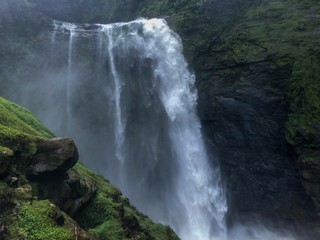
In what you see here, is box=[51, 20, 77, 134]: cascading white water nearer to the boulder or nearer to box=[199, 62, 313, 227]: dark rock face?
box=[199, 62, 313, 227]: dark rock face

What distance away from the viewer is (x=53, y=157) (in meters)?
8.83

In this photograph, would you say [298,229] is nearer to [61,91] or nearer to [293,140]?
[293,140]

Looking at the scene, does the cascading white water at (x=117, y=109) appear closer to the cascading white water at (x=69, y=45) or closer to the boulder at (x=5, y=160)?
the cascading white water at (x=69, y=45)

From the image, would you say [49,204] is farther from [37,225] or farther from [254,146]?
[254,146]

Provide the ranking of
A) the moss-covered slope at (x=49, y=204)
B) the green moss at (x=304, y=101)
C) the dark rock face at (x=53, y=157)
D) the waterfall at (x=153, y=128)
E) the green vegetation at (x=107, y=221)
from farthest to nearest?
1. the waterfall at (x=153, y=128)
2. the green moss at (x=304, y=101)
3. the green vegetation at (x=107, y=221)
4. the dark rock face at (x=53, y=157)
5. the moss-covered slope at (x=49, y=204)

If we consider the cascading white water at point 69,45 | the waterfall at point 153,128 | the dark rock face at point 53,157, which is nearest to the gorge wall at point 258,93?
the waterfall at point 153,128

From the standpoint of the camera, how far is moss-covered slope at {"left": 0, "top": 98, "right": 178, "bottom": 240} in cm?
646

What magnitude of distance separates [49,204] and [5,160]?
136cm

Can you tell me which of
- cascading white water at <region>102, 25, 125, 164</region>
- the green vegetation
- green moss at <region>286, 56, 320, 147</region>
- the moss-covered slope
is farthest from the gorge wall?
the green vegetation

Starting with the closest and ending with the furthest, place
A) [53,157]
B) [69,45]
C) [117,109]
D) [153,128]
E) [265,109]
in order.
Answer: [53,157] → [265,109] → [153,128] → [117,109] → [69,45]

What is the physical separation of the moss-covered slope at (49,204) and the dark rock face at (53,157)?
0.44 feet

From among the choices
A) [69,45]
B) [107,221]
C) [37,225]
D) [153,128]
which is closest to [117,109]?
[153,128]

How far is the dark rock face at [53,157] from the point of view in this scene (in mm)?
8578

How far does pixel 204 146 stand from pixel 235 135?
240 centimetres
